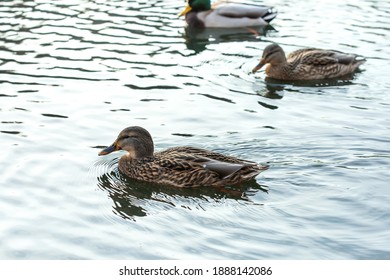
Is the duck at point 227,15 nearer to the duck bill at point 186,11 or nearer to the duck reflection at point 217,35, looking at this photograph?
the duck bill at point 186,11

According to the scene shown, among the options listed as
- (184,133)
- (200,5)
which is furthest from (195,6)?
(184,133)

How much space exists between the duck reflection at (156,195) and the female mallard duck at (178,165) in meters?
0.09

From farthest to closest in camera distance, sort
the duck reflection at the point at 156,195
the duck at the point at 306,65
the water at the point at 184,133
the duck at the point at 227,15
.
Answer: the duck at the point at 227,15, the duck at the point at 306,65, the duck reflection at the point at 156,195, the water at the point at 184,133

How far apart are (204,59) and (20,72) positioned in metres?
3.20

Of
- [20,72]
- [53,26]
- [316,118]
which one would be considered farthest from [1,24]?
[316,118]

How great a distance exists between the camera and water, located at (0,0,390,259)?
8062 mm

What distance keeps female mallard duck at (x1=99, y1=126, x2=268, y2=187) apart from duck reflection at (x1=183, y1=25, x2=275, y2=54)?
237 inches

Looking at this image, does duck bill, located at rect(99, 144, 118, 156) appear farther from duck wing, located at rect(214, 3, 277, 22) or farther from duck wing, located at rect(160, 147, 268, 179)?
duck wing, located at rect(214, 3, 277, 22)

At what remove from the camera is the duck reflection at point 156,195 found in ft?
29.0

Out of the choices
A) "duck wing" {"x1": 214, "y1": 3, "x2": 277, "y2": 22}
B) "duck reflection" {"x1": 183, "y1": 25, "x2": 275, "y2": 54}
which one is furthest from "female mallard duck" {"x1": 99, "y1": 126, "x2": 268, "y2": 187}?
"duck wing" {"x1": 214, "y1": 3, "x2": 277, "y2": 22}

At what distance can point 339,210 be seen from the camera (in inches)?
338

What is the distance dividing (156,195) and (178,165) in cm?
44

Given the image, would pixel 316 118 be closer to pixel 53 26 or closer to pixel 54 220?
Answer: pixel 54 220

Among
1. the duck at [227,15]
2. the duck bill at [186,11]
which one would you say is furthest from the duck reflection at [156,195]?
the duck bill at [186,11]
